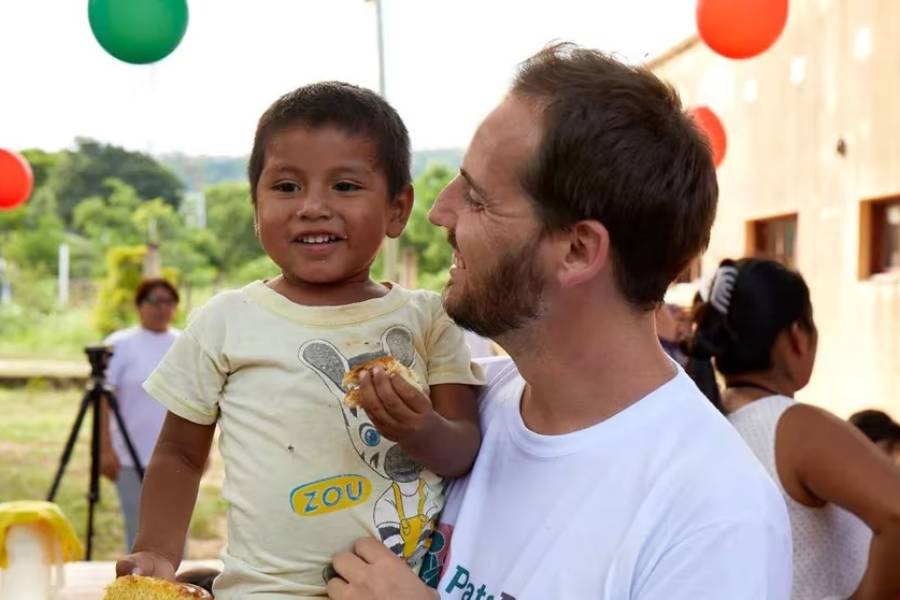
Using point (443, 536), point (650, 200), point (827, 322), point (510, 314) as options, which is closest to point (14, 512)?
point (443, 536)

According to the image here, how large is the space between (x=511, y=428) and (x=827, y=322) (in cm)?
849

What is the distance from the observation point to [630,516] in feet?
4.46

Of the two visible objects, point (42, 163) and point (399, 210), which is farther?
point (42, 163)

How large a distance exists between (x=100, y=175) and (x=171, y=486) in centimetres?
2142

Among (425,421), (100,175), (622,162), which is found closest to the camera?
(622,162)

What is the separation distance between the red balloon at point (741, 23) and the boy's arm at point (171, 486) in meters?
3.92

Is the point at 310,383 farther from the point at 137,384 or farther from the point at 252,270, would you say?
the point at 252,270

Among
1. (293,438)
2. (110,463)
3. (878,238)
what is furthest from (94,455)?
(878,238)

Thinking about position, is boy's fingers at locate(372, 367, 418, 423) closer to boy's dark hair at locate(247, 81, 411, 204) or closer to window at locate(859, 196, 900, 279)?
boy's dark hair at locate(247, 81, 411, 204)

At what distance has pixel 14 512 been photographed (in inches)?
124

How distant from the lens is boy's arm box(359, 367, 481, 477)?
153cm

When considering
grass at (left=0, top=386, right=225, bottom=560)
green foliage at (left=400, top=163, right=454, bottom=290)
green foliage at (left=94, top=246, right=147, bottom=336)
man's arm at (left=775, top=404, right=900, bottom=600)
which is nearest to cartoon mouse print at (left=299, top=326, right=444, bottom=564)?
man's arm at (left=775, top=404, right=900, bottom=600)

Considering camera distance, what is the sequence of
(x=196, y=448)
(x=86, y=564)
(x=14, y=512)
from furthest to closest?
(x=86, y=564) → (x=14, y=512) → (x=196, y=448)

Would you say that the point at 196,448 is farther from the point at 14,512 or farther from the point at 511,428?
the point at 14,512
